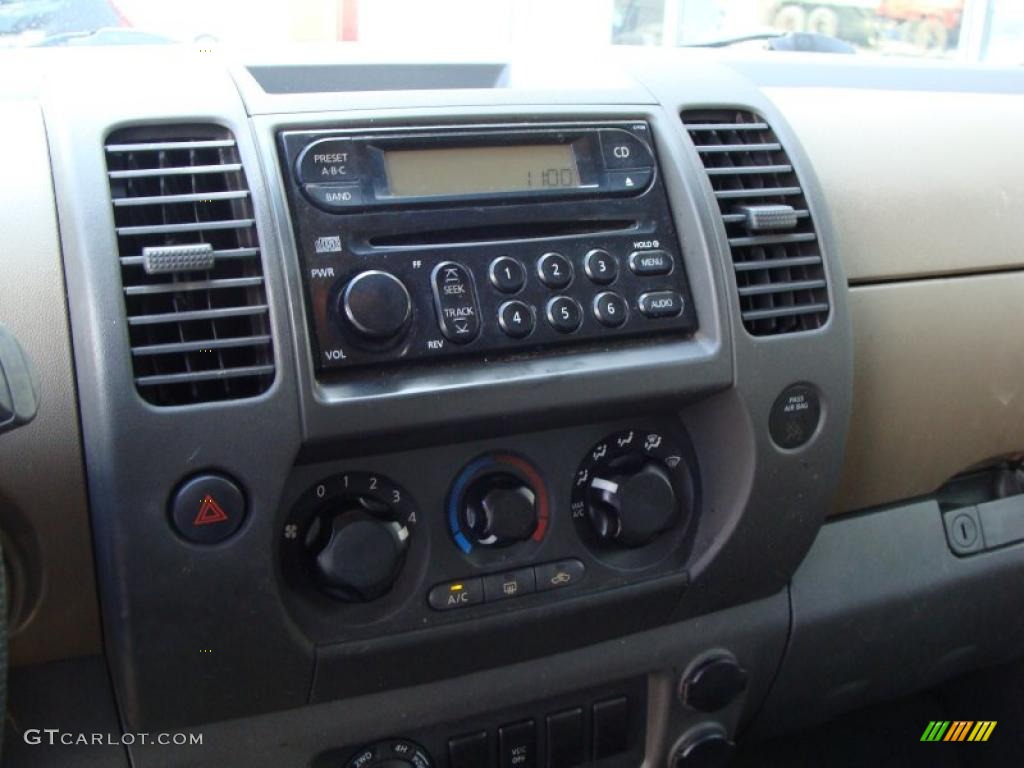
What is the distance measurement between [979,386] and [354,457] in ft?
2.16

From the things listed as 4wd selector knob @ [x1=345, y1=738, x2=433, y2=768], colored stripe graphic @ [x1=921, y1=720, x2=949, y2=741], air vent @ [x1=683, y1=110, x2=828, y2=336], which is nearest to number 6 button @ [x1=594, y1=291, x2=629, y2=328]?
air vent @ [x1=683, y1=110, x2=828, y2=336]

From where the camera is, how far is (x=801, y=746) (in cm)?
143

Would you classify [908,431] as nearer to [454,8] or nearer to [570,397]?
[570,397]

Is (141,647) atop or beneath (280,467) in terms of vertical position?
beneath

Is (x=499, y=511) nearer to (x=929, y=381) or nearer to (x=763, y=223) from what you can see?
(x=763, y=223)

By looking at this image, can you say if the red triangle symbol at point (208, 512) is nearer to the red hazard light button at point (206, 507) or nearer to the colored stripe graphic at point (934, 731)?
the red hazard light button at point (206, 507)

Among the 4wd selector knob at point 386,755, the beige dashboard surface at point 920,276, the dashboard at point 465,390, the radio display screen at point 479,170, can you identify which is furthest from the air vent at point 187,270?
the beige dashboard surface at point 920,276

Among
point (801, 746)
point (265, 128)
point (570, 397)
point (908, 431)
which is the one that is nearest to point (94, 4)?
point (265, 128)

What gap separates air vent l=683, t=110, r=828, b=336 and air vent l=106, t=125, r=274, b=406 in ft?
1.27

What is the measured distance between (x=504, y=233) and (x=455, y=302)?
0.25 feet

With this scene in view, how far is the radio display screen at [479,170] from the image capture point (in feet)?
2.60

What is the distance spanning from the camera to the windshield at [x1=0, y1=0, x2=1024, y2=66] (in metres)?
1.09

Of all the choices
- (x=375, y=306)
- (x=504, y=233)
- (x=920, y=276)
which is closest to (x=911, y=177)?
(x=920, y=276)

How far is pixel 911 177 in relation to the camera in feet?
3.50
